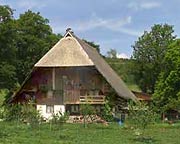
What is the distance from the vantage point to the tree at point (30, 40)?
65.7 meters

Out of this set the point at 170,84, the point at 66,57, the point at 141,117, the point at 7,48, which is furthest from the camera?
the point at 170,84

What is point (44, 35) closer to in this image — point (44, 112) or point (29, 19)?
point (29, 19)

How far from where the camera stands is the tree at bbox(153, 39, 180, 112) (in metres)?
62.5

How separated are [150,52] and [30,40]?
72.8 ft

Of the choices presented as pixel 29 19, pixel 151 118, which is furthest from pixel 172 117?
pixel 151 118

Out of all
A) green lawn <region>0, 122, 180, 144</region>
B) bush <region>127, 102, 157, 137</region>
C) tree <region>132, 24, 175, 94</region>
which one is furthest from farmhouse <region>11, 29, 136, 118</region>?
tree <region>132, 24, 175, 94</region>

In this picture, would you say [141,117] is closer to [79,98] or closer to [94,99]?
[94,99]

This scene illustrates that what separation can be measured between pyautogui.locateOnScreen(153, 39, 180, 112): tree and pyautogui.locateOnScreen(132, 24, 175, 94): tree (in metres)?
10.6

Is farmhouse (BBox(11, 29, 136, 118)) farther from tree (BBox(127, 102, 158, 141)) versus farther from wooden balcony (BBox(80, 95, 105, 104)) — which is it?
tree (BBox(127, 102, 158, 141))

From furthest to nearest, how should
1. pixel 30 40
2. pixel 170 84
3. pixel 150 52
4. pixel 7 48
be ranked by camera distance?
pixel 150 52
pixel 30 40
pixel 170 84
pixel 7 48

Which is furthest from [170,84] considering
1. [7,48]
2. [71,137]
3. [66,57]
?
[71,137]

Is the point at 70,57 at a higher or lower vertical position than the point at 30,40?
lower

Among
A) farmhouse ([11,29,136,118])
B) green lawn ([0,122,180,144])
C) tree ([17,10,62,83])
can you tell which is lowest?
green lawn ([0,122,180,144])

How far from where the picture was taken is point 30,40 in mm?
65562
